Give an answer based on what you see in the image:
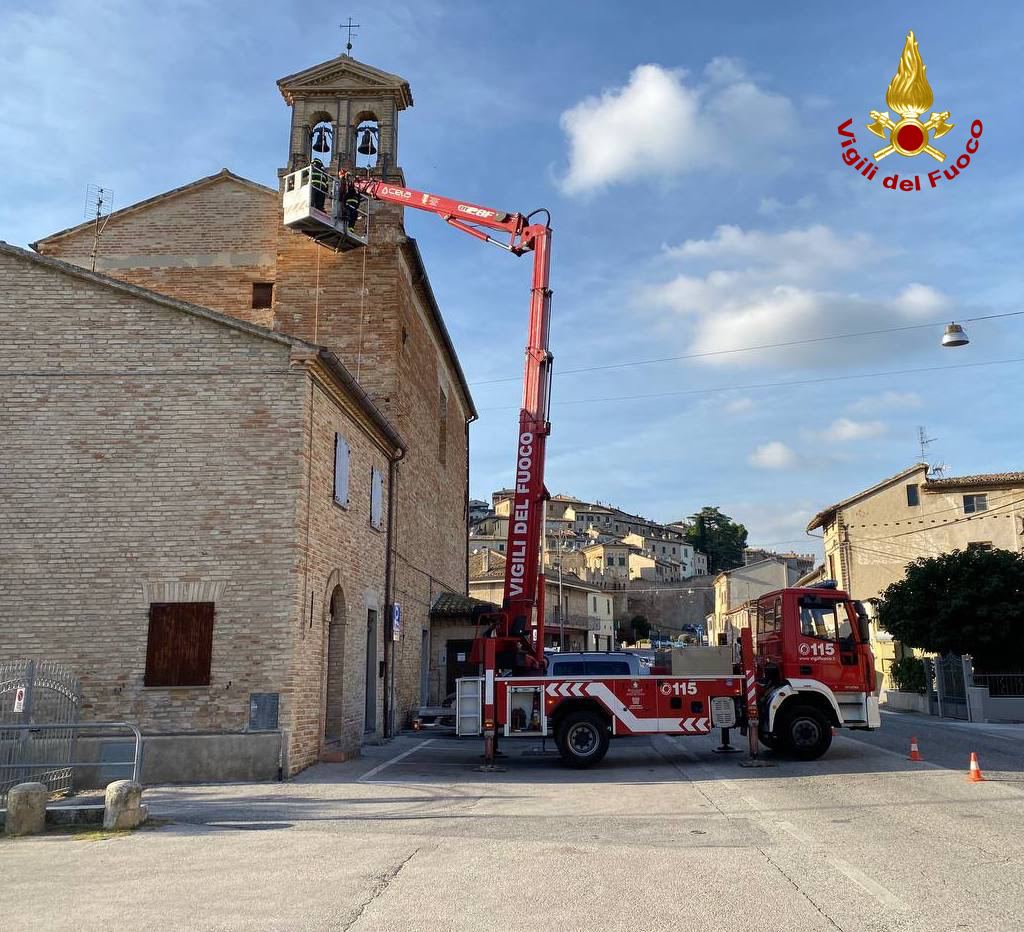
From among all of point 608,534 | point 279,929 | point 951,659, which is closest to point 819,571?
point 951,659

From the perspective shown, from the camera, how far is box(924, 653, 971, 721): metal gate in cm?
2606

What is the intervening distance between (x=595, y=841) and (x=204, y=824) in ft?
13.6

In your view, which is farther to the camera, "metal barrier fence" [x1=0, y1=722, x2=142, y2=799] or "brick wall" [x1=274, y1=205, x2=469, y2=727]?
"brick wall" [x1=274, y1=205, x2=469, y2=727]

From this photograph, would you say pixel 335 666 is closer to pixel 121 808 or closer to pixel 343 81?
pixel 121 808

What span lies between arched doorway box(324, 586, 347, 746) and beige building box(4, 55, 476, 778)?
3.63 metres

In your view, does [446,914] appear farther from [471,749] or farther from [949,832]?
[471,749]

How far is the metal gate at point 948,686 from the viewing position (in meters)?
26.1

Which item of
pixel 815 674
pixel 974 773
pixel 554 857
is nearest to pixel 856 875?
pixel 554 857

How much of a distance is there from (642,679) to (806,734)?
2945 millimetres

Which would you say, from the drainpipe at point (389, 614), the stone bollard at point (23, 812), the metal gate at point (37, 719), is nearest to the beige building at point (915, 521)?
the drainpipe at point (389, 614)

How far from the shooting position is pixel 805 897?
6.29m

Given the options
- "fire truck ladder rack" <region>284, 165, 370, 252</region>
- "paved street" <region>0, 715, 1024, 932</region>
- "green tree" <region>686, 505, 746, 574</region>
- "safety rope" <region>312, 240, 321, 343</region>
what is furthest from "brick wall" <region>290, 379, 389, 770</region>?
"green tree" <region>686, 505, 746, 574</region>

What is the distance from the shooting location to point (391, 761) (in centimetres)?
1572

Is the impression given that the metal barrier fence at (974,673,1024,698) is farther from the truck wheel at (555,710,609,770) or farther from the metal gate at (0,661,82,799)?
the metal gate at (0,661,82,799)
